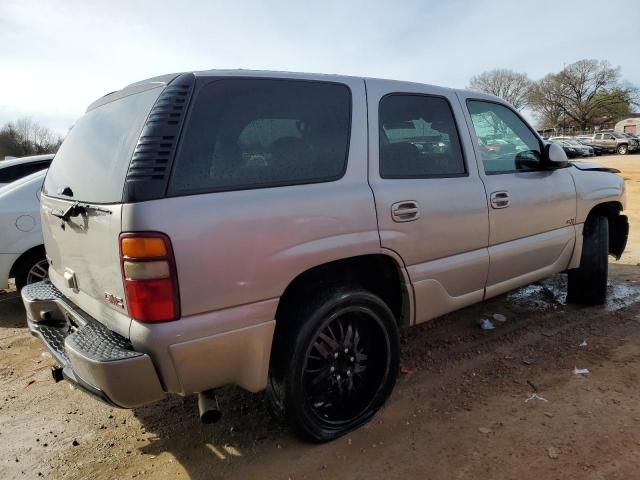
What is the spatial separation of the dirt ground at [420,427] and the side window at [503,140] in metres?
1.44

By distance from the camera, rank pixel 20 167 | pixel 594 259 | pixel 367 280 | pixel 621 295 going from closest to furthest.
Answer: pixel 367 280 < pixel 594 259 < pixel 621 295 < pixel 20 167

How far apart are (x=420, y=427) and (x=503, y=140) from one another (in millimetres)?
2235

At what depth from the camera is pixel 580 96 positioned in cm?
7356

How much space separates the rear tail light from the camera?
191cm

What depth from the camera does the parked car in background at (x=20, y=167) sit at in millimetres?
6121

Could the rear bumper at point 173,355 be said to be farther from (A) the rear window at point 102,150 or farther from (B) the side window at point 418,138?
(B) the side window at point 418,138

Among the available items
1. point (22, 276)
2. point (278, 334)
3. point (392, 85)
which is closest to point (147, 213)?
point (278, 334)

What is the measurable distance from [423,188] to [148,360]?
181 cm

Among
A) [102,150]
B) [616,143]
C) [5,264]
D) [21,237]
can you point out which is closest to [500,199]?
[102,150]

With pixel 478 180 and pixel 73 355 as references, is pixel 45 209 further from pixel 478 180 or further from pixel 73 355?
pixel 478 180

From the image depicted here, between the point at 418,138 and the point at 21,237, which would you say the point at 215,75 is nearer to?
the point at 418,138

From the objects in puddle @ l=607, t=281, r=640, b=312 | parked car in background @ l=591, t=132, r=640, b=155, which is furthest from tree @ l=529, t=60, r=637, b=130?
puddle @ l=607, t=281, r=640, b=312

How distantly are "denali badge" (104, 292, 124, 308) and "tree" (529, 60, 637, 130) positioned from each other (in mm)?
83328

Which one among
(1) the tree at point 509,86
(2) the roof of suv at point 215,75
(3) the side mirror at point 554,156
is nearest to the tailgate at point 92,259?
(2) the roof of suv at point 215,75
